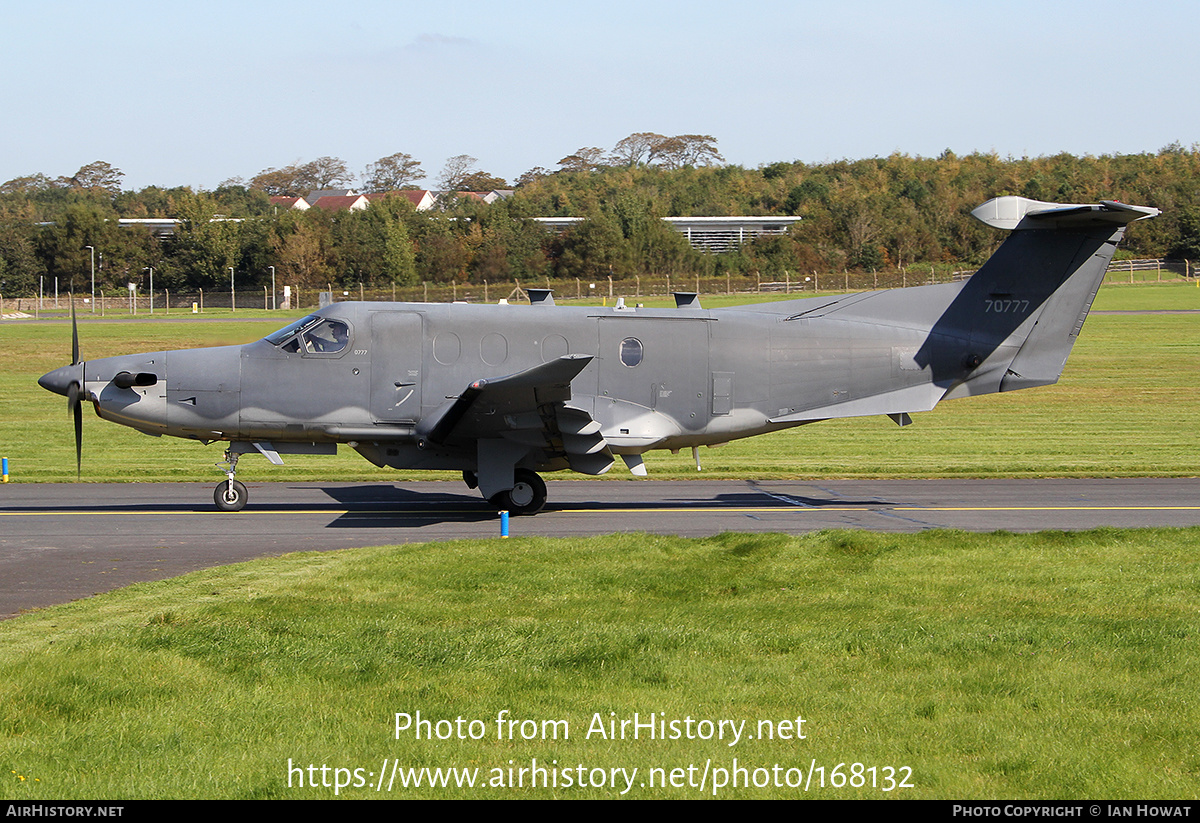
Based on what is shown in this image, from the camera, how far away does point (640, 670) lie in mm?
8211

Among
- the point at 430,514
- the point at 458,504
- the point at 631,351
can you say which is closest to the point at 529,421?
the point at 631,351

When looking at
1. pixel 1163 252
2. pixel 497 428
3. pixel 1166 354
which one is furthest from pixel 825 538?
pixel 1163 252

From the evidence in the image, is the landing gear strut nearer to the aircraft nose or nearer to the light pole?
the aircraft nose

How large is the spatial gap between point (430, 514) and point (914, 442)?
1563 cm

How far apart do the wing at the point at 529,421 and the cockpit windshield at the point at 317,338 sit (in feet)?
6.26

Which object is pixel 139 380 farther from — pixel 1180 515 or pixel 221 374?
pixel 1180 515

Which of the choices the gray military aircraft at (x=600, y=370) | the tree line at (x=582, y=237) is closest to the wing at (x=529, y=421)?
the gray military aircraft at (x=600, y=370)

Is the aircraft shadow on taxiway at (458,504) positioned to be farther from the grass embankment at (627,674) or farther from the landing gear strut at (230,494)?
the grass embankment at (627,674)

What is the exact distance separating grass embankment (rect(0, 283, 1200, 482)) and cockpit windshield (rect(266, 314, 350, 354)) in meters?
3.41

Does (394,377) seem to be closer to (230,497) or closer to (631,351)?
(230,497)

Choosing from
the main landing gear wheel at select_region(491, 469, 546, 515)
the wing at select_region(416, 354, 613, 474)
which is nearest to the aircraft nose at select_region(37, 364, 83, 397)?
the wing at select_region(416, 354, 613, 474)

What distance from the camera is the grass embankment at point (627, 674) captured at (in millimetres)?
6293

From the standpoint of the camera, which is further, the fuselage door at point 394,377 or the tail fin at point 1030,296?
the tail fin at point 1030,296

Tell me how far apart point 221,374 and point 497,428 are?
14.9 feet
